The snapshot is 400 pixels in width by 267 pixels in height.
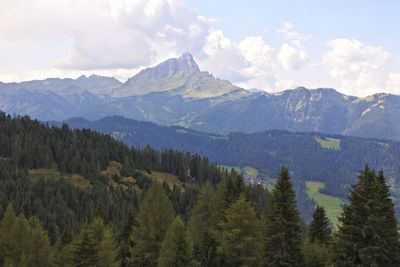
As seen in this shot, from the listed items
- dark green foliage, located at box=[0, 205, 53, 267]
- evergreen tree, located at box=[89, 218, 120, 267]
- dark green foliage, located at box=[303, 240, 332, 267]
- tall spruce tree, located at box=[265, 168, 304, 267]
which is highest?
tall spruce tree, located at box=[265, 168, 304, 267]

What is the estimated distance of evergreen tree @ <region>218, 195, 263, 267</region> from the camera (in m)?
58.5

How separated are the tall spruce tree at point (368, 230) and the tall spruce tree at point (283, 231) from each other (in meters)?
8.35

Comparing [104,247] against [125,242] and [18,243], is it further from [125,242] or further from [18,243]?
[18,243]

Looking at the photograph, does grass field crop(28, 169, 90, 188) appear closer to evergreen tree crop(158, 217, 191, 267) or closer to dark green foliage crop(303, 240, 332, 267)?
evergreen tree crop(158, 217, 191, 267)

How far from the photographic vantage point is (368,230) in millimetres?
45250

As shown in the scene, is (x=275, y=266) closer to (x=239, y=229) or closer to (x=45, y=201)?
(x=239, y=229)

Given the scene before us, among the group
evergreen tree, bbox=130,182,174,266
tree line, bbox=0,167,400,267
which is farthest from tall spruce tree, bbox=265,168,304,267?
evergreen tree, bbox=130,182,174,266

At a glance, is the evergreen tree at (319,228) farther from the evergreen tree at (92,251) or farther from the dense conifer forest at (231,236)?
the evergreen tree at (92,251)

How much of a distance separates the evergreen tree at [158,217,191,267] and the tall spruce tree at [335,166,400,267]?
20.6 m

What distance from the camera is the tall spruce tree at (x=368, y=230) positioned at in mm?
45034

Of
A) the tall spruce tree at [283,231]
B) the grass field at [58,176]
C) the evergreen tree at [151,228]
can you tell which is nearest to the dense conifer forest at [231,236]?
the evergreen tree at [151,228]

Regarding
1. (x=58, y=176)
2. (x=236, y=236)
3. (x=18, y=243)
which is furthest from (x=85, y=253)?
(x=58, y=176)

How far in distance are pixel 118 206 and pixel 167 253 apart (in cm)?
10031

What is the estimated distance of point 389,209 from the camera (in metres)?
47.0
